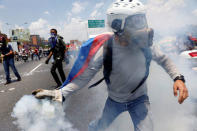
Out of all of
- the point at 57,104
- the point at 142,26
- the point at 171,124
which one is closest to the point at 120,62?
the point at 142,26

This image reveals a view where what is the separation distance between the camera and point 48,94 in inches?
58.2

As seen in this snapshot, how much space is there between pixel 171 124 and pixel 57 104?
2015mm

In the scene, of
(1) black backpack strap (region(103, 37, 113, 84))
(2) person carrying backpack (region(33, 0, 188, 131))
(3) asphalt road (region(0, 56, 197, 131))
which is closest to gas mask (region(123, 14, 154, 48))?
(2) person carrying backpack (region(33, 0, 188, 131))

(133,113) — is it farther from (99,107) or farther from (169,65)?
(99,107)

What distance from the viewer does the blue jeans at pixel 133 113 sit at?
Result: 1.77 metres

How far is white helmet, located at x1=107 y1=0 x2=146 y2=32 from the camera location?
157cm

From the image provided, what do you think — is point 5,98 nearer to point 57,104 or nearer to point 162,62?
point 57,104

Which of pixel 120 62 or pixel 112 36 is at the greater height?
pixel 112 36

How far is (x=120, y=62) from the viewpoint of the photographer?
1699 millimetres

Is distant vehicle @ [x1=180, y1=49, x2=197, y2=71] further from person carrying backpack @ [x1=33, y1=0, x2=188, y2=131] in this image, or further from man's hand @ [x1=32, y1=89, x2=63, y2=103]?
man's hand @ [x1=32, y1=89, x2=63, y2=103]

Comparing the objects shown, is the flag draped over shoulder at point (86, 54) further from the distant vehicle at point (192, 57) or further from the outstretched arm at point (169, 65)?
the distant vehicle at point (192, 57)

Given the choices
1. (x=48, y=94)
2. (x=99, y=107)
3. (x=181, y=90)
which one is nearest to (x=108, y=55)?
(x=48, y=94)

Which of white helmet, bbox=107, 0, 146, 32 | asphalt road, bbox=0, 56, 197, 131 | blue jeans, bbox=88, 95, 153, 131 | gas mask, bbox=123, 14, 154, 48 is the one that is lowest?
asphalt road, bbox=0, 56, 197, 131

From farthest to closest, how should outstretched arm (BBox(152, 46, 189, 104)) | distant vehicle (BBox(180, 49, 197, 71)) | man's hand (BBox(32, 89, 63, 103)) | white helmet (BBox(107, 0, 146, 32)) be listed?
distant vehicle (BBox(180, 49, 197, 71)) → outstretched arm (BBox(152, 46, 189, 104)) → white helmet (BBox(107, 0, 146, 32)) → man's hand (BBox(32, 89, 63, 103))
